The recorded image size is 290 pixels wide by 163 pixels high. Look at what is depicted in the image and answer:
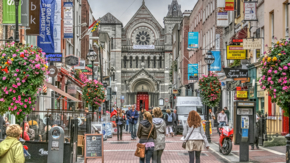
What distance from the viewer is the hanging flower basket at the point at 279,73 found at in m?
10.8

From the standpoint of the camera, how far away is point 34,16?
1938 centimetres

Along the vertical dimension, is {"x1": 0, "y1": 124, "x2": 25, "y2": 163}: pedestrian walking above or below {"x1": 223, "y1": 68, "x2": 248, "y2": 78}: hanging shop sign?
below

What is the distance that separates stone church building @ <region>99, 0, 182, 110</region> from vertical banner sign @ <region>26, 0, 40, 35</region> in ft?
189

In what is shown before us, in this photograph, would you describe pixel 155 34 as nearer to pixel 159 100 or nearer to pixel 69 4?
pixel 159 100

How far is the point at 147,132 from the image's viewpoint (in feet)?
34.9

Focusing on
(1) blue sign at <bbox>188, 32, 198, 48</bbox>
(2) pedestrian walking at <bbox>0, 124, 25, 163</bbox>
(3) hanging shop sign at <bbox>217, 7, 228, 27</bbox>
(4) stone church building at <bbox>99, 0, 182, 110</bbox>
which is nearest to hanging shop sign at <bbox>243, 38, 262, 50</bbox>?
(3) hanging shop sign at <bbox>217, 7, 228, 27</bbox>

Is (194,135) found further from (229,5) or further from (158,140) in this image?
(229,5)

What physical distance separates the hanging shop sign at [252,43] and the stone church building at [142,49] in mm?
54451

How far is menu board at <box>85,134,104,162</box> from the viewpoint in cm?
1228

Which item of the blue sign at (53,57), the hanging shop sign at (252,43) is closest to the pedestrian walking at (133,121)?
the blue sign at (53,57)

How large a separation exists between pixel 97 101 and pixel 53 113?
532 inches

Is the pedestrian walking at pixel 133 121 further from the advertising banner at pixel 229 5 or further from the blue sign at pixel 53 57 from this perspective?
the advertising banner at pixel 229 5

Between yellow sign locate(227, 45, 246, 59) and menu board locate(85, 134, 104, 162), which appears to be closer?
menu board locate(85, 134, 104, 162)

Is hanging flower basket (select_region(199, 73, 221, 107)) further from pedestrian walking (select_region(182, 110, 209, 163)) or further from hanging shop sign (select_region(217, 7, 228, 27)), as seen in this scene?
pedestrian walking (select_region(182, 110, 209, 163))
